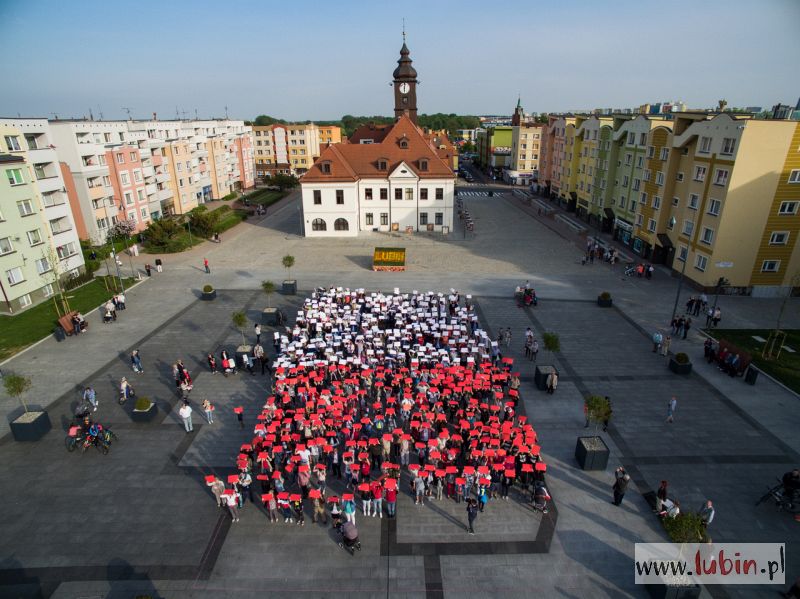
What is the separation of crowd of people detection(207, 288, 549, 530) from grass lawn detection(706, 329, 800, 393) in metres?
16.1

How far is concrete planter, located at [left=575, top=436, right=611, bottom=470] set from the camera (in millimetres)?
18953

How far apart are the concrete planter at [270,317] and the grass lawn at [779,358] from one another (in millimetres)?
30940

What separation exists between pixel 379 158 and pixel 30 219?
3750 cm

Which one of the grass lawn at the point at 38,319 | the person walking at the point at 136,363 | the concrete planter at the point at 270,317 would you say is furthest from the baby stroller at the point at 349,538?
the grass lawn at the point at 38,319

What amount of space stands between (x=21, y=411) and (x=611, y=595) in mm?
28205

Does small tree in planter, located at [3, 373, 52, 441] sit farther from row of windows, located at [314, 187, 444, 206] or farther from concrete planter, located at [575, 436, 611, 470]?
row of windows, located at [314, 187, 444, 206]

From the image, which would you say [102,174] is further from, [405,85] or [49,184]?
[405,85]

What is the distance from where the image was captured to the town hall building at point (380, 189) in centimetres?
5759

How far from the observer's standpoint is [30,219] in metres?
37.0

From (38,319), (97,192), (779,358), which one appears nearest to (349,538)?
(779,358)

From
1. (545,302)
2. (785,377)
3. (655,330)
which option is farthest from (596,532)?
(545,302)

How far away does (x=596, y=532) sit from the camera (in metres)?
16.3

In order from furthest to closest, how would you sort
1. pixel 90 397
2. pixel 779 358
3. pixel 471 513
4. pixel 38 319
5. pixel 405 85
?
pixel 405 85, pixel 38 319, pixel 779 358, pixel 90 397, pixel 471 513

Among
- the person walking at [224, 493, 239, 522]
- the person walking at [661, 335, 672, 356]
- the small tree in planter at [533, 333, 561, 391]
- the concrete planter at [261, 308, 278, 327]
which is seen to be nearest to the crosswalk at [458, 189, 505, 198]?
the concrete planter at [261, 308, 278, 327]
